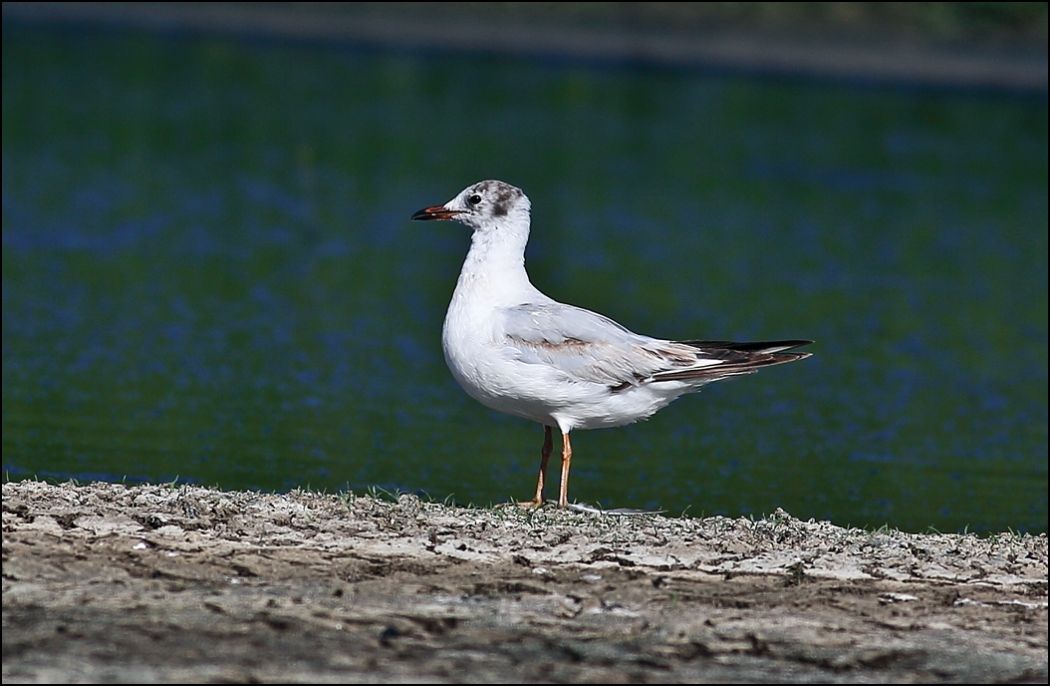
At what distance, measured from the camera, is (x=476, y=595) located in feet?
23.1

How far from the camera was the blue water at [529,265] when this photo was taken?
12.6 m

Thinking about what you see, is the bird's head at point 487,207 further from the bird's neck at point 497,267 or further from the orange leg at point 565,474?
the orange leg at point 565,474

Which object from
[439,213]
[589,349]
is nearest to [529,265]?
[439,213]

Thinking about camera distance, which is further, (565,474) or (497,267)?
(497,267)

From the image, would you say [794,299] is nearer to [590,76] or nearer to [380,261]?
[380,261]

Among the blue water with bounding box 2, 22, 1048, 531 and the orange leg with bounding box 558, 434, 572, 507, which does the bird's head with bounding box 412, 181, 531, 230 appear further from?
the blue water with bounding box 2, 22, 1048, 531

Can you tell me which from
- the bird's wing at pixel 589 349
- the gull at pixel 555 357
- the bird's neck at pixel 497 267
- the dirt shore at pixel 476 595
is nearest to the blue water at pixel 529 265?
the gull at pixel 555 357

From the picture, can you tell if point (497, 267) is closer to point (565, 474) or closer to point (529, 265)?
point (565, 474)

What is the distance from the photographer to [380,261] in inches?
810

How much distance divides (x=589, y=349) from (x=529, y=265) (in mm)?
11435

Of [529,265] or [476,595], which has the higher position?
[529,265]

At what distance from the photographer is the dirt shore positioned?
6254 mm

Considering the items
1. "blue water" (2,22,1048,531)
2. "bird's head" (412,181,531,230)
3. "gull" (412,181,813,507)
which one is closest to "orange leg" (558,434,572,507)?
"gull" (412,181,813,507)

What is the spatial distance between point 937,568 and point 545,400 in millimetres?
2190
